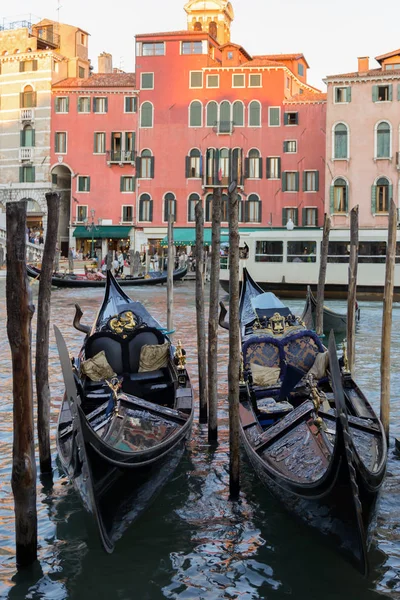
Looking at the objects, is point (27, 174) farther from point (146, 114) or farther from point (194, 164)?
point (194, 164)

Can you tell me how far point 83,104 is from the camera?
87.7 feet

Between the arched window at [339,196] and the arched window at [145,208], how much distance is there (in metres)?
6.46

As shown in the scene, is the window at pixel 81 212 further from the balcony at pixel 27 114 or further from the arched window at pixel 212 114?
the arched window at pixel 212 114

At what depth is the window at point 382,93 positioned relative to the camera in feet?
75.8

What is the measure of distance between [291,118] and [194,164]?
3.56 metres

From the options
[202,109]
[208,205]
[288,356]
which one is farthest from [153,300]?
[288,356]

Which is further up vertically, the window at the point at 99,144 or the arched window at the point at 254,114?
the arched window at the point at 254,114

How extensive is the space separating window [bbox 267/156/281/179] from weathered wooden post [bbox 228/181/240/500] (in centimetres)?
2135

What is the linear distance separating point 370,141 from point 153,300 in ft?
30.2

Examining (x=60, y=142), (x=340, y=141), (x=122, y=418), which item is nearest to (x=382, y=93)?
(x=340, y=141)

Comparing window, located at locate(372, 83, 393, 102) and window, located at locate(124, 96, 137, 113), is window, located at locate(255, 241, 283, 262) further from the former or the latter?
window, located at locate(124, 96, 137, 113)

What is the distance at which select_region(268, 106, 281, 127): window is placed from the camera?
2575cm

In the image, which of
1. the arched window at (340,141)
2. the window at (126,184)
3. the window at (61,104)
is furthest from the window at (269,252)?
the window at (61,104)

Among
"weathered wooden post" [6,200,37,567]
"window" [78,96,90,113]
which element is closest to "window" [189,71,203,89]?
"window" [78,96,90,113]
